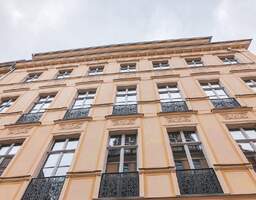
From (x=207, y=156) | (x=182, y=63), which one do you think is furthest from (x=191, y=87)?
(x=207, y=156)

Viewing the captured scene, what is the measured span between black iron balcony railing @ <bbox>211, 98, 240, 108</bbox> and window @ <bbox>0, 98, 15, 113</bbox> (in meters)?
9.26

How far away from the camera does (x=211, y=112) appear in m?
9.28

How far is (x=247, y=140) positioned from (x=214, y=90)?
3967 mm

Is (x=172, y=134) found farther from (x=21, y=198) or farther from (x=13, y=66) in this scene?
(x=13, y=66)

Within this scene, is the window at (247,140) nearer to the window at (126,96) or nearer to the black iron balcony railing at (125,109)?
the black iron balcony railing at (125,109)

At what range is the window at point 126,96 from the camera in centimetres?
1106

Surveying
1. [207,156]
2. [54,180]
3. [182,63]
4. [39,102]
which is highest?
[182,63]

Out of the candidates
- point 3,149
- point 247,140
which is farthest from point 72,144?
point 247,140

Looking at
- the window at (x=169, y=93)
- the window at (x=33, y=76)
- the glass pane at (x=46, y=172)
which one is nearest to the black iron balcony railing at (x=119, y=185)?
the glass pane at (x=46, y=172)

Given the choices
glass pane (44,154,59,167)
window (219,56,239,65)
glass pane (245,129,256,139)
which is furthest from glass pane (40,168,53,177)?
window (219,56,239,65)

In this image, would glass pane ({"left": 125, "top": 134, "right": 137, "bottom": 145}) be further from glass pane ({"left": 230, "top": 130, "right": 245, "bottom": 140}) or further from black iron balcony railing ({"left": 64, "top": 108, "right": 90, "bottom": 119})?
glass pane ({"left": 230, "top": 130, "right": 245, "bottom": 140})

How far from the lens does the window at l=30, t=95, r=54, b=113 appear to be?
450 inches

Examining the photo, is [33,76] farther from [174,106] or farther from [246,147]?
[246,147]

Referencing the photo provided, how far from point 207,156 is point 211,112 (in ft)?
8.12
